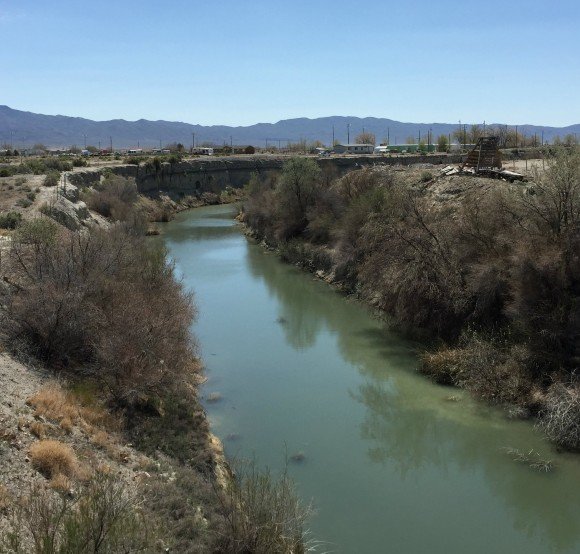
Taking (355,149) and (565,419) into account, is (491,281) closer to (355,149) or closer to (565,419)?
(565,419)

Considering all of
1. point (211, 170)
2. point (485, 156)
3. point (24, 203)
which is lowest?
point (24, 203)

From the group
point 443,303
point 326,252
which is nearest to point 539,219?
point 443,303

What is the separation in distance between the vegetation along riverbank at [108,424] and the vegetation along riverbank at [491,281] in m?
7.50

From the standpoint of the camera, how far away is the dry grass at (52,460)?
10273 mm

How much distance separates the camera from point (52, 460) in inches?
409

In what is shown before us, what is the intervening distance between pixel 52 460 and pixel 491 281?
1396 cm

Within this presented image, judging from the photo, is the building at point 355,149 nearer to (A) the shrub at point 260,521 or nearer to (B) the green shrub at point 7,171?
(B) the green shrub at point 7,171

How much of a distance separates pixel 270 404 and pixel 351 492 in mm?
4955

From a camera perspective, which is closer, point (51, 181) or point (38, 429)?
point (38, 429)

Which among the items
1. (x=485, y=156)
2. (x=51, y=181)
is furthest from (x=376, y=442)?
(x=51, y=181)

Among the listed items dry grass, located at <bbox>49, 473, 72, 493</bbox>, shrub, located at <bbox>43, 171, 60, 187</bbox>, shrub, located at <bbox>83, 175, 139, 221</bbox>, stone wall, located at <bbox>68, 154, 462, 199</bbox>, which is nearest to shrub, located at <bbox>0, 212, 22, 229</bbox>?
shrub, located at <bbox>83, 175, 139, 221</bbox>

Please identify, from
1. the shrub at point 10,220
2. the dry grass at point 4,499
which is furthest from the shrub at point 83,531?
the shrub at point 10,220

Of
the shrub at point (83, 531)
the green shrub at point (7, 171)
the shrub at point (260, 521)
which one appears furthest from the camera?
the green shrub at point (7, 171)

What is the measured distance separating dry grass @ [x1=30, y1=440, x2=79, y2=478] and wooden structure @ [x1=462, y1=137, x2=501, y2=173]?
1079 inches
